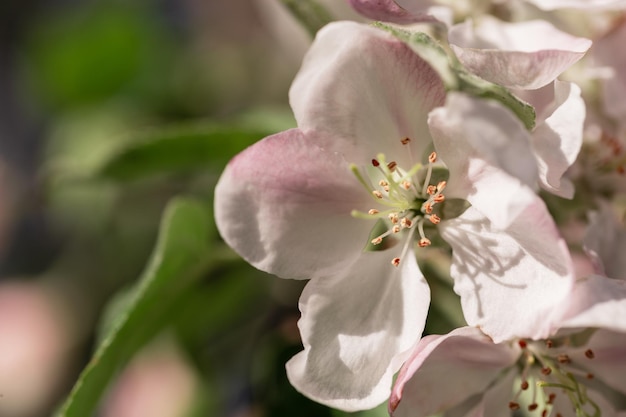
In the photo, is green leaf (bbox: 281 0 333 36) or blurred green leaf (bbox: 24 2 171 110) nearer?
green leaf (bbox: 281 0 333 36)

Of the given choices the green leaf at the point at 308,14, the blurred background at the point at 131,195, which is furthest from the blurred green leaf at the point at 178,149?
the green leaf at the point at 308,14

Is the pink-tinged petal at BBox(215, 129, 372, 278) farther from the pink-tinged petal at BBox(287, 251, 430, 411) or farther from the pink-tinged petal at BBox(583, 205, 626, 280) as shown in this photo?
the pink-tinged petal at BBox(583, 205, 626, 280)

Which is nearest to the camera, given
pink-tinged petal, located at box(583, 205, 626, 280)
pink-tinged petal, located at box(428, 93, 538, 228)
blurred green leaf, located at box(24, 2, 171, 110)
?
pink-tinged petal, located at box(428, 93, 538, 228)

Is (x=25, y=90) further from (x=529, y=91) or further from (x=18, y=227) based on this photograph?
(x=529, y=91)

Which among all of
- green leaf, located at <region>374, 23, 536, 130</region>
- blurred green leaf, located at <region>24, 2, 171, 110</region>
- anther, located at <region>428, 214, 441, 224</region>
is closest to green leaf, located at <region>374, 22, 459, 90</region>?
green leaf, located at <region>374, 23, 536, 130</region>

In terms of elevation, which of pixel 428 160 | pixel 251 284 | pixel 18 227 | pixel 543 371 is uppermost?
pixel 428 160

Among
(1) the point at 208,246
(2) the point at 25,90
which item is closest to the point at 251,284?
(1) the point at 208,246

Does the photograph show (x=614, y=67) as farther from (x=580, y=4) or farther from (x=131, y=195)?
(x=131, y=195)
